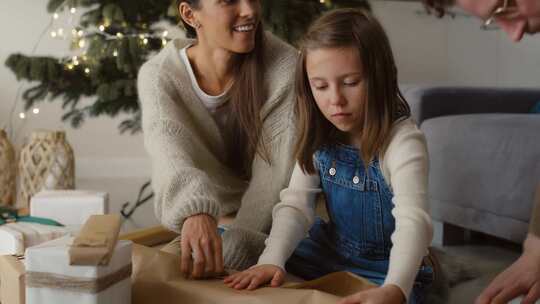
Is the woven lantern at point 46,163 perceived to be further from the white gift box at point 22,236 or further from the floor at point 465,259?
the white gift box at point 22,236

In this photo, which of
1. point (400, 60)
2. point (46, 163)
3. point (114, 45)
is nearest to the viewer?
point (46, 163)

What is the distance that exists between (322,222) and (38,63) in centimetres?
197

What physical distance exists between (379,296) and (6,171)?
1.51 meters

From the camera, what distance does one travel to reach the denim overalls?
1.22 m

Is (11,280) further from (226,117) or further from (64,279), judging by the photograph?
(226,117)

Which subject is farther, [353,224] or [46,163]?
[46,163]

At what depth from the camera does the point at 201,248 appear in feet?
3.71

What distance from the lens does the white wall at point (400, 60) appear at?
3.34m

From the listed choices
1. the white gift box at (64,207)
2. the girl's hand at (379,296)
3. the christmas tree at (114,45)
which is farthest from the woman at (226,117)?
the christmas tree at (114,45)

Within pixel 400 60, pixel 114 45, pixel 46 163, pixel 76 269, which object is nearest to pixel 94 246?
pixel 76 269

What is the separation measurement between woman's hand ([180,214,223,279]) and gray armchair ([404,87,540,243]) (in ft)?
2.98

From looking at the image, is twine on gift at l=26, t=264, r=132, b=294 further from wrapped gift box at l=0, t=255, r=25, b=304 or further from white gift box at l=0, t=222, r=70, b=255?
white gift box at l=0, t=222, r=70, b=255

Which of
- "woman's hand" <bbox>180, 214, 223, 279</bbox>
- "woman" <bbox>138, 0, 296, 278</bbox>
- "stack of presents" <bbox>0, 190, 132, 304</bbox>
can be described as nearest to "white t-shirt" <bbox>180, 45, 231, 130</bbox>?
"woman" <bbox>138, 0, 296, 278</bbox>

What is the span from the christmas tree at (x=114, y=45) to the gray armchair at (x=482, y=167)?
641 millimetres
